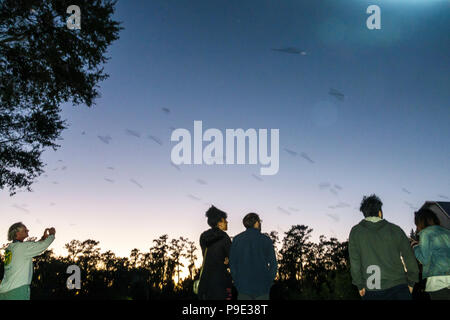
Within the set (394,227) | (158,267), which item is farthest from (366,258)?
(158,267)

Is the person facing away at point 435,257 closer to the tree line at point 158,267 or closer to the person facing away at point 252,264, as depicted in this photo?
the person facing away at point 252,264

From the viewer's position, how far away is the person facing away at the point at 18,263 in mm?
5676

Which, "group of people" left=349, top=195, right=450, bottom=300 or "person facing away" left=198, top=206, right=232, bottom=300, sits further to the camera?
"person facing away" left=198, top=206, right=232, bottom=300

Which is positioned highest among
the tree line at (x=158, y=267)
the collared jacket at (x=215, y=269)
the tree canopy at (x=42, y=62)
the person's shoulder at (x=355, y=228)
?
the tree canopy at (x=42, y=62)

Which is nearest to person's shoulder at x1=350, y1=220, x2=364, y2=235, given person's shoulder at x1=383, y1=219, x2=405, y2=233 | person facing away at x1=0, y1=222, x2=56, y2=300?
person's shoulder at x1=383, y1=219, x2=405, y2=233

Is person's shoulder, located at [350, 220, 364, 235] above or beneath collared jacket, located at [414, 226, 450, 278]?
above

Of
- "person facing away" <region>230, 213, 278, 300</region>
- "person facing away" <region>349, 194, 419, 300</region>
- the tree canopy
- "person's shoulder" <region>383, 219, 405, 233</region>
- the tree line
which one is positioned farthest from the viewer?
the tree line

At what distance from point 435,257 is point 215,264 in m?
3.12

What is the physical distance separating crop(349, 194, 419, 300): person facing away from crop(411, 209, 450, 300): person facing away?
2.46 feet

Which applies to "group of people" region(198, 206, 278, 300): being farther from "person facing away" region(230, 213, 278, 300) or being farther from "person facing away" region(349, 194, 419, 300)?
"person facing away" region(349, 194, 419, 300)

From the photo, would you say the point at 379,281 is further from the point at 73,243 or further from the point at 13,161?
the point at 73,243

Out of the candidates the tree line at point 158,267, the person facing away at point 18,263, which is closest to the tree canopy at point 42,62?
the person facing away at point 18,263

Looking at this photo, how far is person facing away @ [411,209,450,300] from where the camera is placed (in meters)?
4.99

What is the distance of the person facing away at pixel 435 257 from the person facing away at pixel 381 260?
2.46ft
